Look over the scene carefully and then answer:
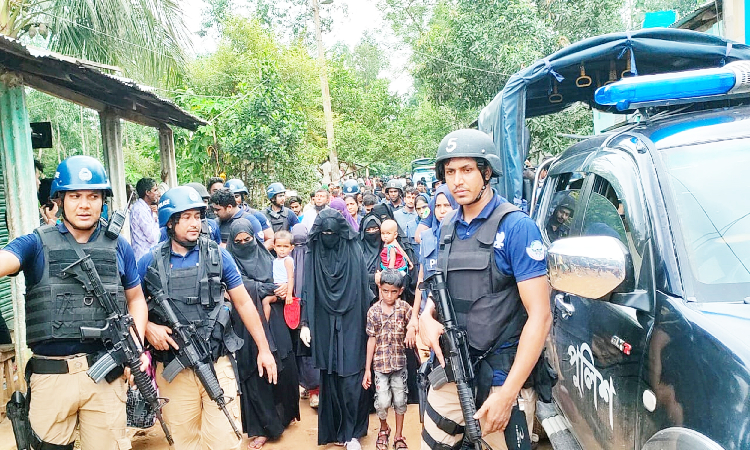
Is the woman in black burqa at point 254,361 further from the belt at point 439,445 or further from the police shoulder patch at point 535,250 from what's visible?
the police shoulder patch at point 535,250

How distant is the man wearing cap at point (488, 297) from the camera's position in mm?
2414

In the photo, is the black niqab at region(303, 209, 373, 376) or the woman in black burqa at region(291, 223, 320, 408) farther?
the woman in black burqa at region(291, 223, 320, 408)

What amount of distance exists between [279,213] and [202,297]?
501 cm

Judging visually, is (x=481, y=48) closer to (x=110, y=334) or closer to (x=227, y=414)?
(x=227, y=414)

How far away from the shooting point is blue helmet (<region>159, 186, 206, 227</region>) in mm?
3455

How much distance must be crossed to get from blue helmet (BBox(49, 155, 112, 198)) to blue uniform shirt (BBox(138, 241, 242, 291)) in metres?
0.61

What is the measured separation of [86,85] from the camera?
6004mm

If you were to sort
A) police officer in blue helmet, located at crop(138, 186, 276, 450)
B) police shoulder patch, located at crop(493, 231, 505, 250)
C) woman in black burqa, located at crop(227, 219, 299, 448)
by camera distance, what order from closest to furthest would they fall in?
Answer: police shoulder patch, located at crop(493, 231, 505, 250), police officer in blue helmet, located at crop(138, 186, 276, 450), woman in black burqa, located at crop(227, 219, 299, 448)

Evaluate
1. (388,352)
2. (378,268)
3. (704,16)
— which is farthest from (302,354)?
(704,16)

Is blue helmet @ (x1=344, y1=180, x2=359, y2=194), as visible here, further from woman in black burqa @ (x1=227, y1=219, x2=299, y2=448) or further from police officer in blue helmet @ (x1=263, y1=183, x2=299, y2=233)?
woman in black burqa @ (x1=227, y1=219, x2=299, y2=448)

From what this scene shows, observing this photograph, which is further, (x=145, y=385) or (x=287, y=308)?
(x=287, y=308)

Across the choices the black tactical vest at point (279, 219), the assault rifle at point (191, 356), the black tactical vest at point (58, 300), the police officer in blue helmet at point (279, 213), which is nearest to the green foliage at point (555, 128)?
the police officer in blue helmet at point (279, 213)

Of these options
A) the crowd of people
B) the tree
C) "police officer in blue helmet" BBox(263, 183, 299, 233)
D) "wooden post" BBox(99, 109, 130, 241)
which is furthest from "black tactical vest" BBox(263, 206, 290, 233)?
the tree

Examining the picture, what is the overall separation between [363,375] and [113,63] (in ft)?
22.4
